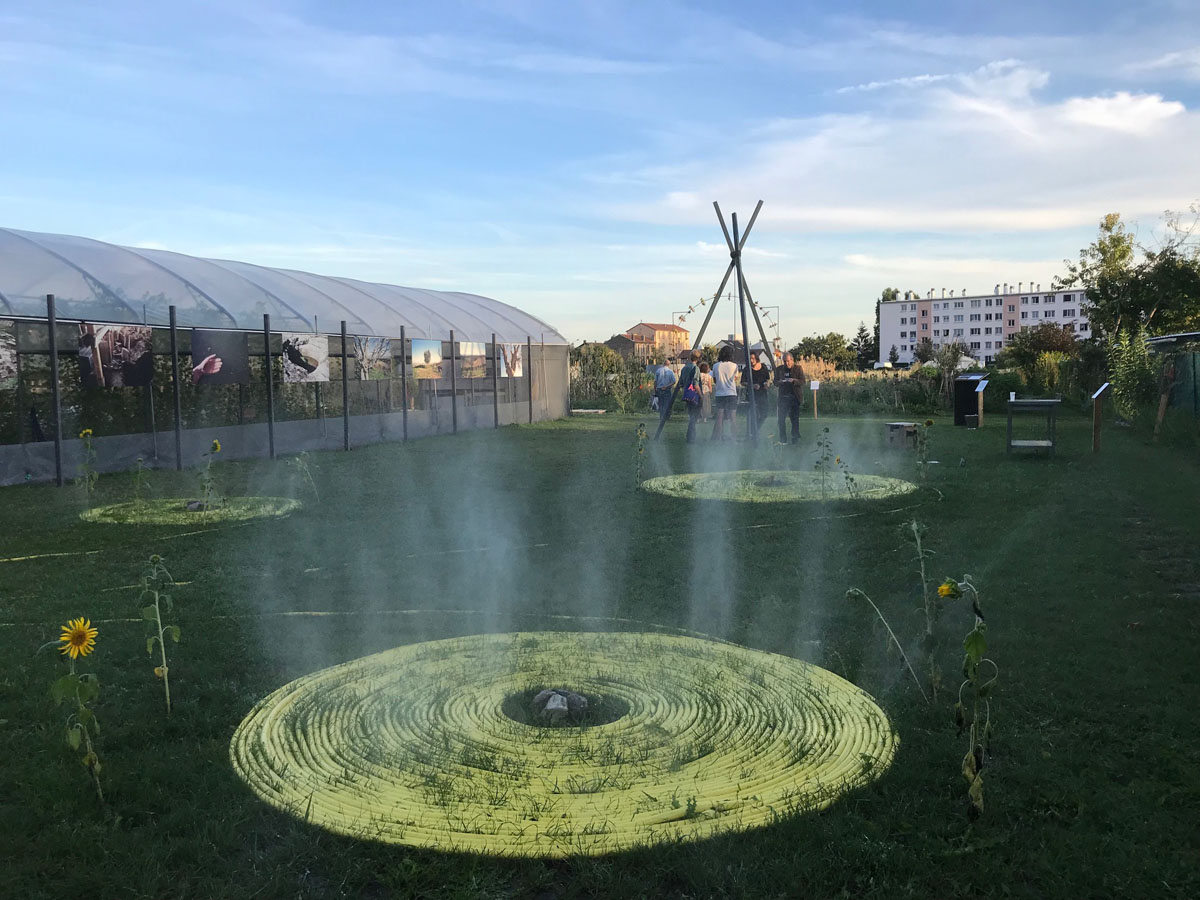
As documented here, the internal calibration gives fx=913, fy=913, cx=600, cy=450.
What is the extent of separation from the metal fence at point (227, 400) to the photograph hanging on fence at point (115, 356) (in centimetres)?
7

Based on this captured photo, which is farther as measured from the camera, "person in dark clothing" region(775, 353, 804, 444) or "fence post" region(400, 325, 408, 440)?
"fence post" region(400, 325, 408, 440)

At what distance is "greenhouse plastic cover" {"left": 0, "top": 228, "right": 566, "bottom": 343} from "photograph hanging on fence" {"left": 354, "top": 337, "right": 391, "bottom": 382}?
24 cm

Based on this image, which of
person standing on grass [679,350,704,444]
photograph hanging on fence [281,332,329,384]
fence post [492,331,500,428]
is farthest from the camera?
fence post [492,331,500,428]

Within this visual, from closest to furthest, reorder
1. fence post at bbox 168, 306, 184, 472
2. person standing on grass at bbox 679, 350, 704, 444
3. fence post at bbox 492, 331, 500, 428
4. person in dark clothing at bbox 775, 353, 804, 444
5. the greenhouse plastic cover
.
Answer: the greenhouse plastic cover → fence post at bbox 168, 306, 184, 472 → person in dark clothing at bbox 775, 353, 804, 444 → person standing on grass at bbox 679, 350, 704, 444 → fence post at bbox 492, 331, 500, 428

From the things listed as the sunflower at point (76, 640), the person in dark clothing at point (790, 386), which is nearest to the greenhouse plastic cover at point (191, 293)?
the person in dark clothing at point (790, 386)

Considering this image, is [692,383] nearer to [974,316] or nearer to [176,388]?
[176,388]

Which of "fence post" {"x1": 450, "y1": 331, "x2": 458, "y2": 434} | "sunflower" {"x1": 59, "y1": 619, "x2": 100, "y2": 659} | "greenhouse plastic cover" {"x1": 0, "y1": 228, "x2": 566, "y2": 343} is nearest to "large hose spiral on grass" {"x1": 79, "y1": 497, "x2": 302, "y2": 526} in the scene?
"greenhouse plastic cover" {"x1": 0, "y1": 228, "x2": 566, "y2": 343}

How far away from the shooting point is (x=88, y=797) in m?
2.93

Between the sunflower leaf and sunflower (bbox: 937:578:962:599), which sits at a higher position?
sunflower (bbox: 937:578:962:599)

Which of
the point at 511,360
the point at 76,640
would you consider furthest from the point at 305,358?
the point at 76,640

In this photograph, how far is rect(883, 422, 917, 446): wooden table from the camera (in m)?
14.5

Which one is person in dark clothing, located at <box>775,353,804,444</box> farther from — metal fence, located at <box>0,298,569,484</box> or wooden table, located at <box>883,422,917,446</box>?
metal fence, located at <box>0,298,569,484</box>

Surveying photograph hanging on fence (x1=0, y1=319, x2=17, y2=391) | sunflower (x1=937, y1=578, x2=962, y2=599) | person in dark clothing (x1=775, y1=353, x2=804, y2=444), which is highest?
photograph hanging on fence (x1=0, y1=319, x2=17, y2=391)

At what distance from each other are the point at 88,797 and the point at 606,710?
74.7 inches
